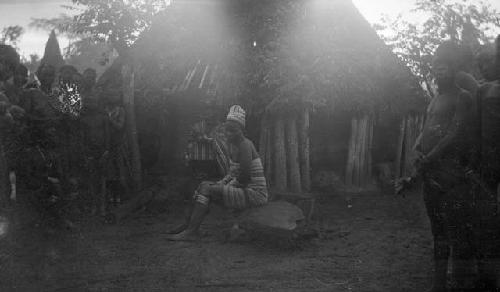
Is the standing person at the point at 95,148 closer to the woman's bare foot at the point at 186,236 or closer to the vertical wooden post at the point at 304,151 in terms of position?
the woman's bare foot at the point at 186,236

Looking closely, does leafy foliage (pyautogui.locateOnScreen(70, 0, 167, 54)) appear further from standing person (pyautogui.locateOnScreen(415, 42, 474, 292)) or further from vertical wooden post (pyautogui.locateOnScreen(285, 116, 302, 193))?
standing person (pyautogui.locateOnScreen(415, 42, 474, 292))

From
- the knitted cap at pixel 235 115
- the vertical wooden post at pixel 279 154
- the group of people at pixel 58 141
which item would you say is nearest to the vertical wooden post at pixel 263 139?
the vertical wooden post at pixel 279 154

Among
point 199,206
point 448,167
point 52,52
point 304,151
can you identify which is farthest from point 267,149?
point 52,52

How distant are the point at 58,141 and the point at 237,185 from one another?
2.35 meters

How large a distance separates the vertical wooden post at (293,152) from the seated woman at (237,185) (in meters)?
3.13

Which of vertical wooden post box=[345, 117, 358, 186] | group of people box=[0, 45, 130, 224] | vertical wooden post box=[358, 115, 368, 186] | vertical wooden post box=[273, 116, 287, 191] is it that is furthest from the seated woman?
vertical wooden post box=[358, 115, 368, 186]

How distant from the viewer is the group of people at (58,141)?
551cm

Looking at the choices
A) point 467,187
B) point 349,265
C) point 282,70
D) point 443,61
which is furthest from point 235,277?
point 282,70

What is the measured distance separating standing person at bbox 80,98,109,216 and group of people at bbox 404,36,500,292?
15.5 feet

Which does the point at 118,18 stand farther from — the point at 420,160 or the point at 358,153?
the point at 420,160

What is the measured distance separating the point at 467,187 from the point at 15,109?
4.45 metres

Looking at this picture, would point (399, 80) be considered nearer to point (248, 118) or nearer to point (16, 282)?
point (248, 118)

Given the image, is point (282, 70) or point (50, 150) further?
point (282, 70)

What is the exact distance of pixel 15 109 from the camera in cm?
521
